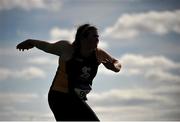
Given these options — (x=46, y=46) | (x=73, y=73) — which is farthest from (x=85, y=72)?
(x=46, y=46)

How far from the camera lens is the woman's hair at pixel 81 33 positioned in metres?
9.09

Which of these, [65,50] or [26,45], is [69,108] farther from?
[26,45]

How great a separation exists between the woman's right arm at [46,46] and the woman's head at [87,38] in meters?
0.17

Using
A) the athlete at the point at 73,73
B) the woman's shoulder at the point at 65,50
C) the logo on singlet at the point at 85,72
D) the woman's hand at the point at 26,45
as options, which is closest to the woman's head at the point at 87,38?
the athlete at the point at 73,73

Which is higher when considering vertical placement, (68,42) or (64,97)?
(68,42)

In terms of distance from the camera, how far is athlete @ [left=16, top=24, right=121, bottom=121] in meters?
8.92

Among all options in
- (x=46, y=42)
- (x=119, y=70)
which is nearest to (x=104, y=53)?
(x=119, y=70)

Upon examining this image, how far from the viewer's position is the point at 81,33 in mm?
9141

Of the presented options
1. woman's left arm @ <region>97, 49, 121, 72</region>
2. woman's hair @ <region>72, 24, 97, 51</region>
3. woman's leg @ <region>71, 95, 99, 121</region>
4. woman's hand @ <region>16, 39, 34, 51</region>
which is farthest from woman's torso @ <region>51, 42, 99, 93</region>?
woman's hand @ <region>16, 39, 34, 51</region>

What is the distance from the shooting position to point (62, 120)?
8.98 metres

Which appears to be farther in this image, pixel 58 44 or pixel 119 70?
pixel 119 70

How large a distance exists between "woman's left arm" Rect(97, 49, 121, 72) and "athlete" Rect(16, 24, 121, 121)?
274mm

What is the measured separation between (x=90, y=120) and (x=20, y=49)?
1565 mm

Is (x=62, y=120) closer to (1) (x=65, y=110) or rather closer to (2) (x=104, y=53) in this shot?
(1) (x=65, y=110)
